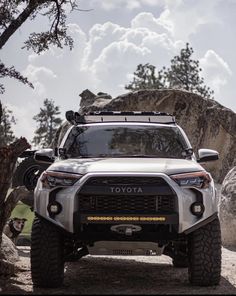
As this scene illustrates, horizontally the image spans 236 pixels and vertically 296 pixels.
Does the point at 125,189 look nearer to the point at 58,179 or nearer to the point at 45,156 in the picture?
the point at 58,179

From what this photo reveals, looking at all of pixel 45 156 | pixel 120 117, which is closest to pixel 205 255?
pixel 45 156

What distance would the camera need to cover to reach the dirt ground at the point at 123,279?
6.09 m

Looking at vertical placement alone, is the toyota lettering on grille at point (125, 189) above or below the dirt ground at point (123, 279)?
above

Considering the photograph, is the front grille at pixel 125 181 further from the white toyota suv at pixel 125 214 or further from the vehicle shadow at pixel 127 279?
the vehicle shadow at pixel 127 279

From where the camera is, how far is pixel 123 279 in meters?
7.34

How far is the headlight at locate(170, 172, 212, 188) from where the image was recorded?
20.3 ft

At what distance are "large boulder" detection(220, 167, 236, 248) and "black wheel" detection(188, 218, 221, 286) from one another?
6.22 m

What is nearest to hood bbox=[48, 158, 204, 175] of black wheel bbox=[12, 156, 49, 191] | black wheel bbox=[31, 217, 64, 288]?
black wheel bbox=[31, 217, 64, 288]

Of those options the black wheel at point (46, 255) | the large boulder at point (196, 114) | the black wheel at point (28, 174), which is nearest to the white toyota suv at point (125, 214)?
the black wheel at point (46, 255)

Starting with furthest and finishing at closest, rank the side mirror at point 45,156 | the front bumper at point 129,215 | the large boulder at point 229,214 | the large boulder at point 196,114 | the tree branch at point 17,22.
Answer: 1. the large boulder at point 196,114
2. the large boulder at point 229,214
3. the tree branch at point 17,22
4. the side mirror at point 45,156
5. the front bumper at point 129,215

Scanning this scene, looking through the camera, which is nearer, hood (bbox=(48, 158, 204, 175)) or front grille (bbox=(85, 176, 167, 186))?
front grille (bbox=(85, 176, 167, 186))

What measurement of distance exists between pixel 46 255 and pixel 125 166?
1.32 m

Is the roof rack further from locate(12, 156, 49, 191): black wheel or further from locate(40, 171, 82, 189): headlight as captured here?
locate(12, 156, 49, 191): black wheel

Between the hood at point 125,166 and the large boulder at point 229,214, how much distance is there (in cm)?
598
